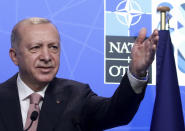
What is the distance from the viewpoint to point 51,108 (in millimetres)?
1760

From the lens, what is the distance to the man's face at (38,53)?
5.79 ft

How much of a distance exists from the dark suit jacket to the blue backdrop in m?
0.66

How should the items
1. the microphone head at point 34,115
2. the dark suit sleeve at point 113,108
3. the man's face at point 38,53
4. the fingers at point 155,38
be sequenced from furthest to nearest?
the man's face at point 38,53, the microphone head at point 34,115, the dark suit sleeve at point 113,108, the fingers at point 155,38

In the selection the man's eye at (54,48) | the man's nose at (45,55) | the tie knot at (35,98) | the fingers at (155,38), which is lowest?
the tie knot at (35,98)

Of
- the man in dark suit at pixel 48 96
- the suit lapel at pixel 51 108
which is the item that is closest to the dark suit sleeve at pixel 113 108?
the man in dark suit at pixel 48 96

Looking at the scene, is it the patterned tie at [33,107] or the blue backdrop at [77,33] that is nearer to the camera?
the patterned tie at [33,107]

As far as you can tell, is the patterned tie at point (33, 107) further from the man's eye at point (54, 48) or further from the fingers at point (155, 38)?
the fingers at point (155, 38)

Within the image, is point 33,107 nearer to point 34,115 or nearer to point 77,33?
point 34,115

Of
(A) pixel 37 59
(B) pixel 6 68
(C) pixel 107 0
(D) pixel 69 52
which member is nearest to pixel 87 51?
(D) pixel 69 52

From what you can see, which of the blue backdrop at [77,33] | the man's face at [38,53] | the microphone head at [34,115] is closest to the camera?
the microphone head at [34,115]

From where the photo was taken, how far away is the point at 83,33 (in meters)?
2.57

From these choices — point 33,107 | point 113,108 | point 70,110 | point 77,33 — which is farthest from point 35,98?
point 77,33

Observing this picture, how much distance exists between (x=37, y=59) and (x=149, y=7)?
1208mm

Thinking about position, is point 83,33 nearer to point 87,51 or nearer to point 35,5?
point 87,51
